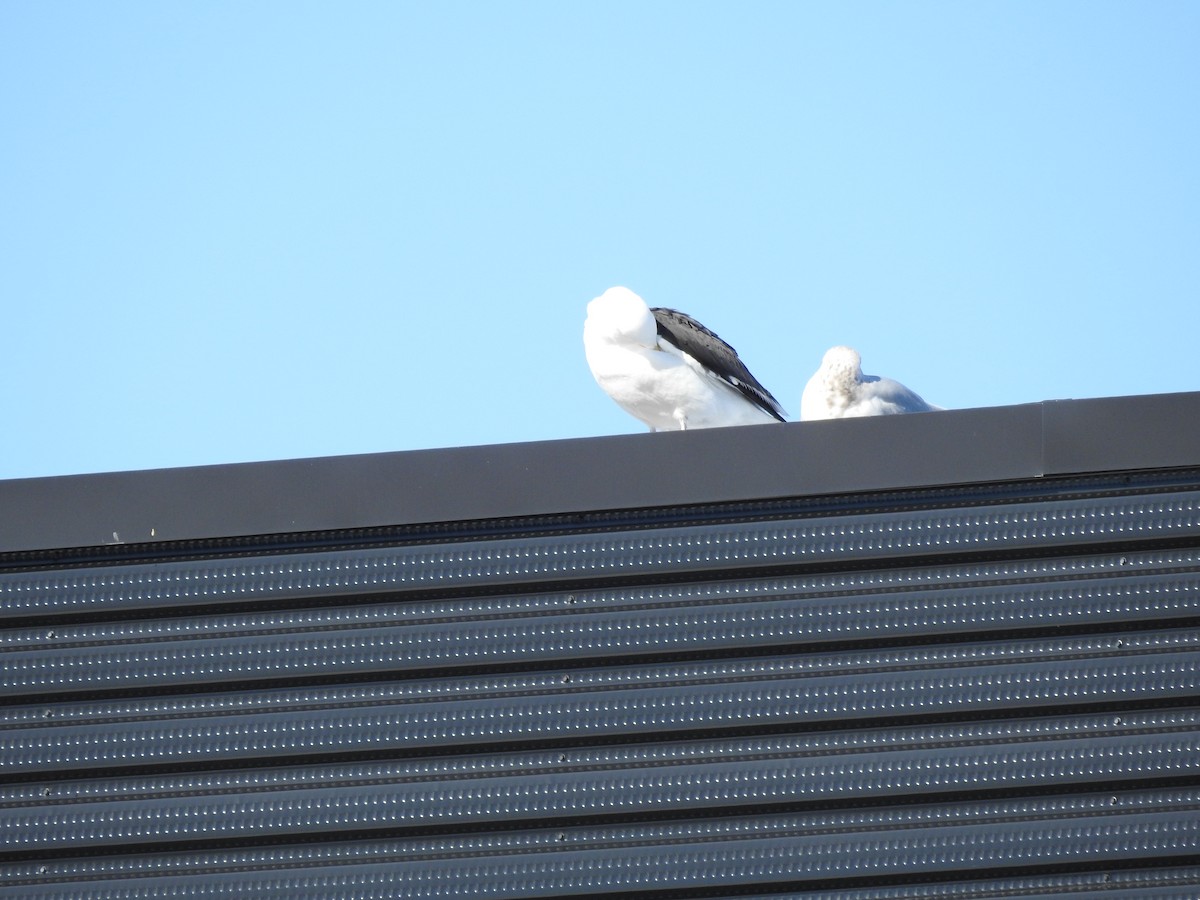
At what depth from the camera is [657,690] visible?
2773 millimetres

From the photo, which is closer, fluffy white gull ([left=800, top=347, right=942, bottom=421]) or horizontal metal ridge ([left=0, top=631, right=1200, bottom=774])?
horizontal metal ridge ([left=0, top=631, right=1200, bottom=774])

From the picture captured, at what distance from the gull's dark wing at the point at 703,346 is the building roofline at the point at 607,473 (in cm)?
140

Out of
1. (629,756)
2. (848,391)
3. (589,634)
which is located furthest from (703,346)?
(629,756)

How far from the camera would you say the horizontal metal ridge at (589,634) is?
9.05ft

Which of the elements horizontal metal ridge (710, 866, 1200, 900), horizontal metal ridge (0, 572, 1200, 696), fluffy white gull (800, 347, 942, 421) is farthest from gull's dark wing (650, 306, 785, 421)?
horizontal metal ridge (710, 866, 1200, 900)

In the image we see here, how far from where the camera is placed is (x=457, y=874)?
274 centimetres

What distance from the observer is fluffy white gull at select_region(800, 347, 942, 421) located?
4.21 metres

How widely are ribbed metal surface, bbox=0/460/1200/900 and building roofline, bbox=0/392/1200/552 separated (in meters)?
0.07

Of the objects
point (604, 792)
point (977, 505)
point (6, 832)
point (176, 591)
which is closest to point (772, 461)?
point (977, 505)

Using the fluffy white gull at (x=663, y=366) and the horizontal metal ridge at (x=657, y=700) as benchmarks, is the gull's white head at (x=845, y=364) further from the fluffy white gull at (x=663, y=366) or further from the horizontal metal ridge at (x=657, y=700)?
the horizontal metal ridge at (x=657, y=700)

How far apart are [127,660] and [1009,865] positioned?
5.72 feet

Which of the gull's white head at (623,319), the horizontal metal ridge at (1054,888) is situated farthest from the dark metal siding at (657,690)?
the gull's white head at (623,319)

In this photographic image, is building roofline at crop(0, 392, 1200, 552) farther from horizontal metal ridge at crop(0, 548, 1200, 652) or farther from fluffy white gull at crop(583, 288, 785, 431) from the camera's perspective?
fluffy white gull at crop(583, 288, 785, 431)

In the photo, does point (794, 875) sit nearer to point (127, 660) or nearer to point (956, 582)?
point (956, 582)
